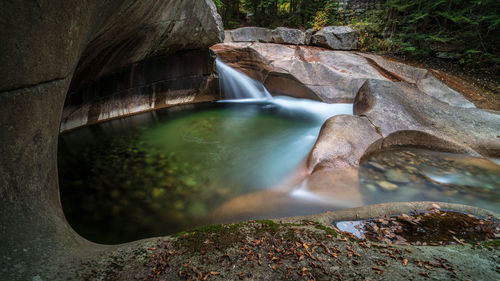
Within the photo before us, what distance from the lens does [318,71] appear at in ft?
28.4

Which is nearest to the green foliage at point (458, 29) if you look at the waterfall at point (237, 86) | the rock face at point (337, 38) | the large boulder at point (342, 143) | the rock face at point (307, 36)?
the rock face at point (337, 38)

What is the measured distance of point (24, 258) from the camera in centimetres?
135

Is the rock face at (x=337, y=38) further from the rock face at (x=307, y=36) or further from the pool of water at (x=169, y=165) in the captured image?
the pool of water at (x=169, y=165)

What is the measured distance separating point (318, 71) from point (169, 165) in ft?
22.5

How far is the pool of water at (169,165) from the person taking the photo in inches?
118

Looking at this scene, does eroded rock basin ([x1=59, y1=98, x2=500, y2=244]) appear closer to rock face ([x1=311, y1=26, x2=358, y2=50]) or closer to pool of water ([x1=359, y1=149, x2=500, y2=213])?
pool of water ([x1=359, y1=149, x2=500, y2=213])

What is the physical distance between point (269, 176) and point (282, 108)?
4995mm

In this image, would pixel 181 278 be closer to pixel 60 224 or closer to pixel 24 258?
pixel 24 258

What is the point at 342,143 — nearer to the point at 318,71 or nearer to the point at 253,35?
the point at 318,71

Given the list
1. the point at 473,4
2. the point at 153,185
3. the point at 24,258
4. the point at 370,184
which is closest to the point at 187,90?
the point at 153,185

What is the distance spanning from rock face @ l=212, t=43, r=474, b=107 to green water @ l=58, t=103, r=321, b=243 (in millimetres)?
2105

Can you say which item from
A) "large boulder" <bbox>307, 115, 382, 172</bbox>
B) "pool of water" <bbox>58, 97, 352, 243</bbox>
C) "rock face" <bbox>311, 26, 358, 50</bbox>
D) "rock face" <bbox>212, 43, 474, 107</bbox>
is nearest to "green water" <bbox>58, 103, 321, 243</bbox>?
"pool of water" <bbox>58, 97, 352, 243</bbox>

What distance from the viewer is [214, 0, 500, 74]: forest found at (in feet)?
28.1

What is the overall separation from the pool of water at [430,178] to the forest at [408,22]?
22.6 feet
